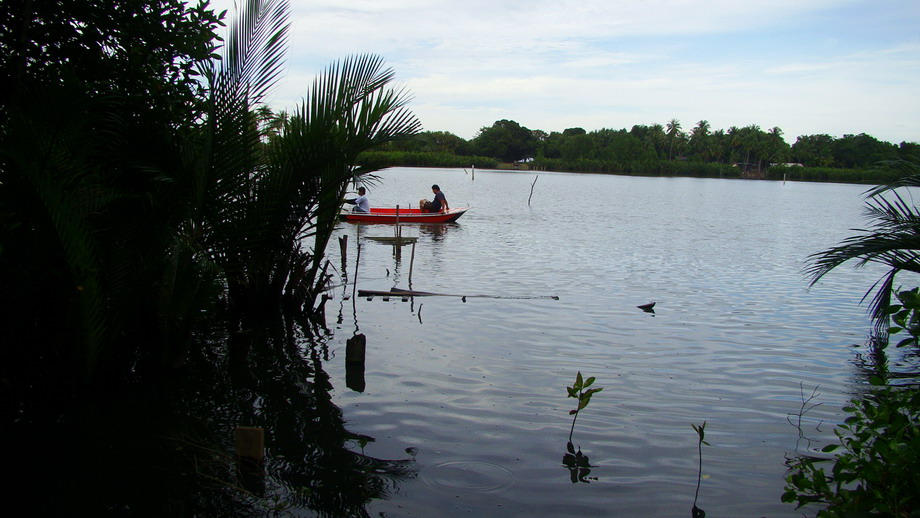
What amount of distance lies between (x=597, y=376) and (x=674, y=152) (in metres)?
126

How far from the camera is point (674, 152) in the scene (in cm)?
12531

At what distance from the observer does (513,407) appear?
6.24m

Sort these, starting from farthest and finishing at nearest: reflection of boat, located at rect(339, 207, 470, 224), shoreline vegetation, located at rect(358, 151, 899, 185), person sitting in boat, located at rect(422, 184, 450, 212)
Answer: shoreline vegetation, located at rect(358, 151, 899, 185)
person sitting in boat, located at rect(422, 184, 450, 212)
reflection of boat, located at rect(339, 207, 470, 224)

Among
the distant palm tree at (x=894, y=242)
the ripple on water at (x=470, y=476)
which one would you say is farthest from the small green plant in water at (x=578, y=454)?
the distant palm tree at (x=894, y=242)

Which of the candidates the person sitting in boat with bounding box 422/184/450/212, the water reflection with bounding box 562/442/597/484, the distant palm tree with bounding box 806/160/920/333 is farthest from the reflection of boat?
the water reflection with bounding box 562/442/597/484

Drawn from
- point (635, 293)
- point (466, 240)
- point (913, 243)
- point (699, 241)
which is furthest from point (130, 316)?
point (699, 241)

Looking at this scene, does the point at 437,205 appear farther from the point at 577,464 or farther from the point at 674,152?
the point at 674,152

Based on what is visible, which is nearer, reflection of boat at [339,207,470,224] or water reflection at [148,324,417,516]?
water reflection at [148,324,417,516]

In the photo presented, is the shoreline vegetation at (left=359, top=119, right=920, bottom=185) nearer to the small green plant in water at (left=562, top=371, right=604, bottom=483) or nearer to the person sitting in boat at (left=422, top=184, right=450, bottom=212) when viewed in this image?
the person sitting in boat at (left=422, top=184, right=450, bottom=212)

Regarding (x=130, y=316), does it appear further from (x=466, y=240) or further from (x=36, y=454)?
(x=466, y=240)

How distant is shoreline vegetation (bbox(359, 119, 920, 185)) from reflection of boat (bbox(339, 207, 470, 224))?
68.9 metres

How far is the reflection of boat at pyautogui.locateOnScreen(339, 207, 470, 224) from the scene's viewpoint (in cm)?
2292

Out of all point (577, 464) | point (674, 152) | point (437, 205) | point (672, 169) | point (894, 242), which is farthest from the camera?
point (674, 152)

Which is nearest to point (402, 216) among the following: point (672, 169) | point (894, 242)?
point (894, 242)
